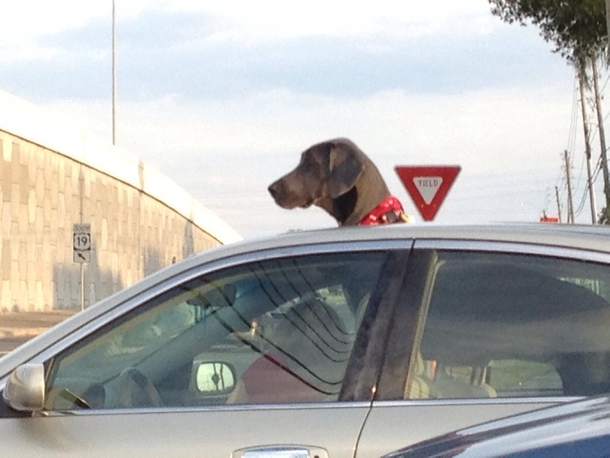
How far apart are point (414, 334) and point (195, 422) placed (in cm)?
70

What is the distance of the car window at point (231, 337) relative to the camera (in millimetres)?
3844

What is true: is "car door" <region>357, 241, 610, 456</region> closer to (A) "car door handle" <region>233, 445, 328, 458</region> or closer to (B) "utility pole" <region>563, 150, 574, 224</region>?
(A) "car door handle" <region>233, 445, 328, 458</region>

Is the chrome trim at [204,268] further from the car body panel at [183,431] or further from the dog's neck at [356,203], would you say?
the dog's neck at [356,203]

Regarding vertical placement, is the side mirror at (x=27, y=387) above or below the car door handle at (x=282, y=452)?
above

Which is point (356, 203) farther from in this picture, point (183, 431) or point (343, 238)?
point (183, 431)

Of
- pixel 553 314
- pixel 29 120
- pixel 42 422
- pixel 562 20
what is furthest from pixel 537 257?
pixel 29 120

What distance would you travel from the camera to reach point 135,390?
3.91 m

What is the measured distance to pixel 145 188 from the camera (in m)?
60.9

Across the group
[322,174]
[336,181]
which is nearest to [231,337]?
[336,181]

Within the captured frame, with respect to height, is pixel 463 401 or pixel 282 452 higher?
pixel 463 401

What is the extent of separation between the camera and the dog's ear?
5.76 m

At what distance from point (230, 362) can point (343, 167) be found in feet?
6.43

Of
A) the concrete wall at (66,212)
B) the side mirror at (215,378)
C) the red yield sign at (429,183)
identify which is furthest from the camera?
the concrete wall at (66,212)

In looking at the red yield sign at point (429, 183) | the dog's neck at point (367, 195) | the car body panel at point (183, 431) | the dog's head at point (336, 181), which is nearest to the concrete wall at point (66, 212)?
the red yield sign at point (429, 183)
